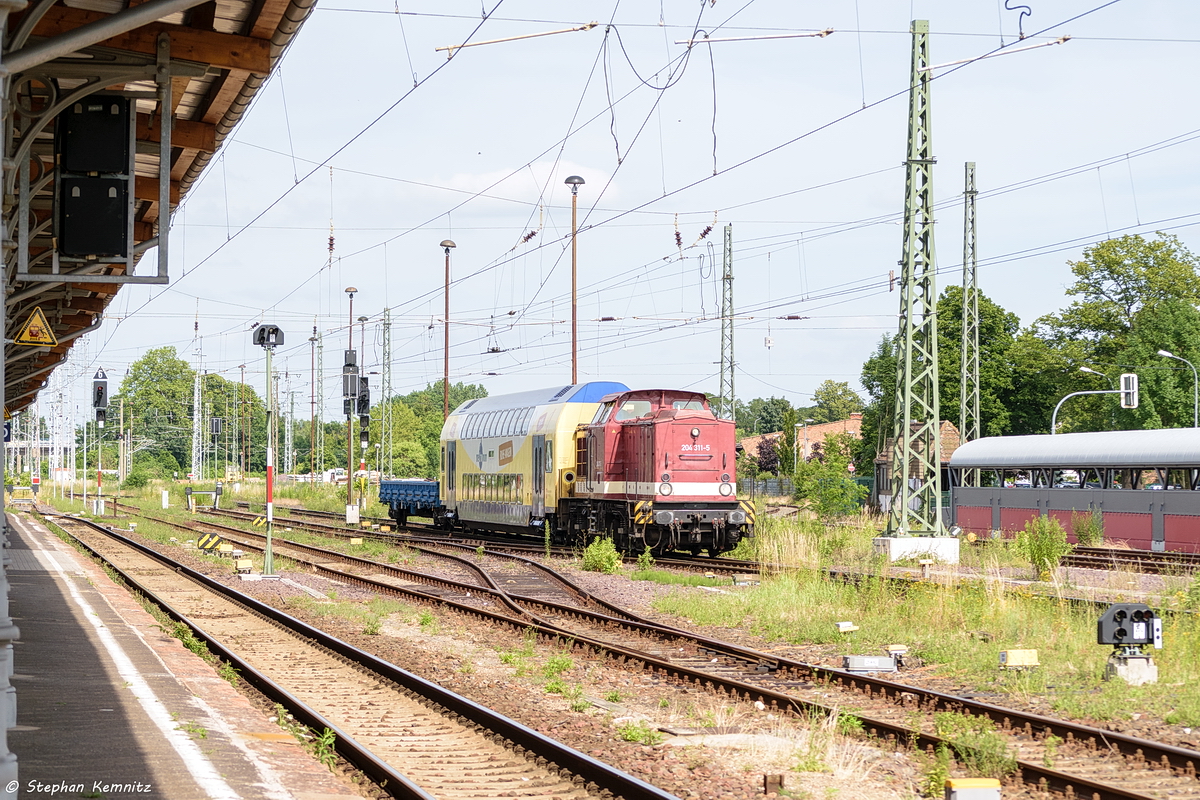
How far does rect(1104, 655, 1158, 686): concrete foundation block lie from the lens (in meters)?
11.2

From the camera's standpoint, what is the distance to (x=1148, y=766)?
8.53 metres

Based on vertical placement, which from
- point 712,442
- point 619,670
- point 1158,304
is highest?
point 1158,304

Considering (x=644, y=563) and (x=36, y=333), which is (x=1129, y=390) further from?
(x=36, y=333)

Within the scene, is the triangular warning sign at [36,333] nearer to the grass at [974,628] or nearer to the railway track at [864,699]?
the railway track at [864,699]

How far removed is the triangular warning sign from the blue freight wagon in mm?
24124

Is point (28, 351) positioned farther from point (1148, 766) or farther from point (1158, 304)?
Answer: point (1158, 304)

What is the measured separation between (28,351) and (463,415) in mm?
19321

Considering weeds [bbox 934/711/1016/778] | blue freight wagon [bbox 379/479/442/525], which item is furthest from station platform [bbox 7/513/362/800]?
blue freight wagon [bbox 379/479/442/525]

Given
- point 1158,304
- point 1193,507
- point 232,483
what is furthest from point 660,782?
point 232,483

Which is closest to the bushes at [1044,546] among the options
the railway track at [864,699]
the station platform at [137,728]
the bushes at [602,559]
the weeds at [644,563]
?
the weeds at [644,563]

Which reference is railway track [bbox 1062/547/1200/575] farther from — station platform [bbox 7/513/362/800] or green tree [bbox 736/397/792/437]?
green tree [bbox 736/397/792/437]

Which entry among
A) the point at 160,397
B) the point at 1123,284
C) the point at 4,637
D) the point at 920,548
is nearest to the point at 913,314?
the point at 920,548

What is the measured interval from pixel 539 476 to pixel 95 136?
74.5 ft

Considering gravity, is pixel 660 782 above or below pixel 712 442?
below
